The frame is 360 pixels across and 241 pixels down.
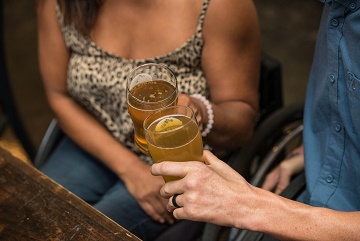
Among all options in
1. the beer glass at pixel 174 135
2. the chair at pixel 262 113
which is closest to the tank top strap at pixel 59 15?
the chair at pixel 262 113

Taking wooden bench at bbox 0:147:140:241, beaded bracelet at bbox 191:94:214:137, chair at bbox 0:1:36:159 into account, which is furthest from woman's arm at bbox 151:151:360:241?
chair at bbox 0:1:36:159

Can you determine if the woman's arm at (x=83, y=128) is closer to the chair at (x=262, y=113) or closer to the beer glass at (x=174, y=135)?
the chair at (x=262, y=113)

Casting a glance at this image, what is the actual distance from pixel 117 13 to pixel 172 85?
52 cm

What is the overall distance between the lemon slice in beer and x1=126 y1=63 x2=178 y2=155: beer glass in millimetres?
74

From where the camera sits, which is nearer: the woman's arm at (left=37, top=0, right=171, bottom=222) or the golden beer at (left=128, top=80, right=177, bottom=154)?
the golden beer at (left=128, top=80, right=177, bottom=154)

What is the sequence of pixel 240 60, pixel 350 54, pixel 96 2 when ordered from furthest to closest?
1. pixel 96 2
2. pixel 240 60
3. pixel 350 54

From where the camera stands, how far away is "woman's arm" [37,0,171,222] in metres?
1.93

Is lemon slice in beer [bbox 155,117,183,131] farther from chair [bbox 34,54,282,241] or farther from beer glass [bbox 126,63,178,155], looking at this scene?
chair [bbox 34,54,282,241]

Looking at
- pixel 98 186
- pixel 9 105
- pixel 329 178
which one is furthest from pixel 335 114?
pixel 9 105

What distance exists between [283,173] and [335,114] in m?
0.36

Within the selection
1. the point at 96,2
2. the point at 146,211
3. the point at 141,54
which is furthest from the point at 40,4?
the point at 146,211

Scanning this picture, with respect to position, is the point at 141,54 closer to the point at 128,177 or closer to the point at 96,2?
the point at 96,2

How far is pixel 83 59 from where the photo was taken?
200 cm

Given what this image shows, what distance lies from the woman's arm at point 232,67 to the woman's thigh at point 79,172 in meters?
0.48
